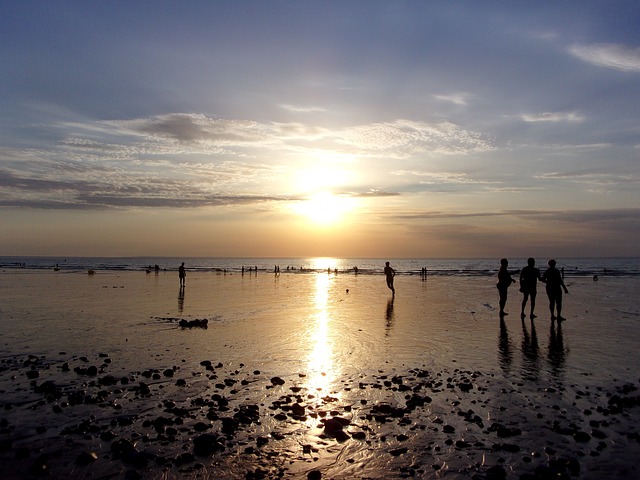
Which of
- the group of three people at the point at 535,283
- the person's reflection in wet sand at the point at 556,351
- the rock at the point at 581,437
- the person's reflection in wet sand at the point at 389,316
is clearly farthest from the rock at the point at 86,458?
the group of three people at the point at 535,283

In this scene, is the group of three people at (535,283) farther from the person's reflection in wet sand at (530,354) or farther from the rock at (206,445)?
the rock at (206,445)

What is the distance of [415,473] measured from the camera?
6.78 meters

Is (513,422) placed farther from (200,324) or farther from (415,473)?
(200,324)

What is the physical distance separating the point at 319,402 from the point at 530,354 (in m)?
8.00

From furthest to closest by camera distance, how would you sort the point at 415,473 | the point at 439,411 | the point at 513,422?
the point at 439,411, the point at 513,422, the point at 415,473

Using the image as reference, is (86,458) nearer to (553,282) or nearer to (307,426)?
(307,426)

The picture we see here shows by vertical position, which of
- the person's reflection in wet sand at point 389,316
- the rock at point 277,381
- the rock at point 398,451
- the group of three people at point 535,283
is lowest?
the person's reflection in wet sand at point 389,316

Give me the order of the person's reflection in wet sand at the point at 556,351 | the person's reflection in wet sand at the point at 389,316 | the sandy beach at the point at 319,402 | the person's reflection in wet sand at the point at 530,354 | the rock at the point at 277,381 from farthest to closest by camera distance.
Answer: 1. the person's reflection in wet sand at the point at 389,316
2. the person's reflection in wet sand at the point at 556,351
3. the person's reflection in wet sand at the point at 530,354
4. the rock at the point at 277,381
5. the sandy beach at the point at 319,402

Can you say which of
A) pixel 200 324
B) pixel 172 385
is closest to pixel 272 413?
pixel 172 385

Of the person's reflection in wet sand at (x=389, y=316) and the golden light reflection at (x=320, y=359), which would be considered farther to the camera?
the person's reflection in wet sand at (x=389, y=316)

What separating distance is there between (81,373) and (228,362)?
3.86 meters

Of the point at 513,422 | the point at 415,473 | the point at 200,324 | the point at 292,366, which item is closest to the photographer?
the point at 415,473

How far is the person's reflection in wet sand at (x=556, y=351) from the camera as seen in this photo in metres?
12.6

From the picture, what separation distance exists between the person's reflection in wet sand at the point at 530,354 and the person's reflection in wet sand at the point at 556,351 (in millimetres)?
399
